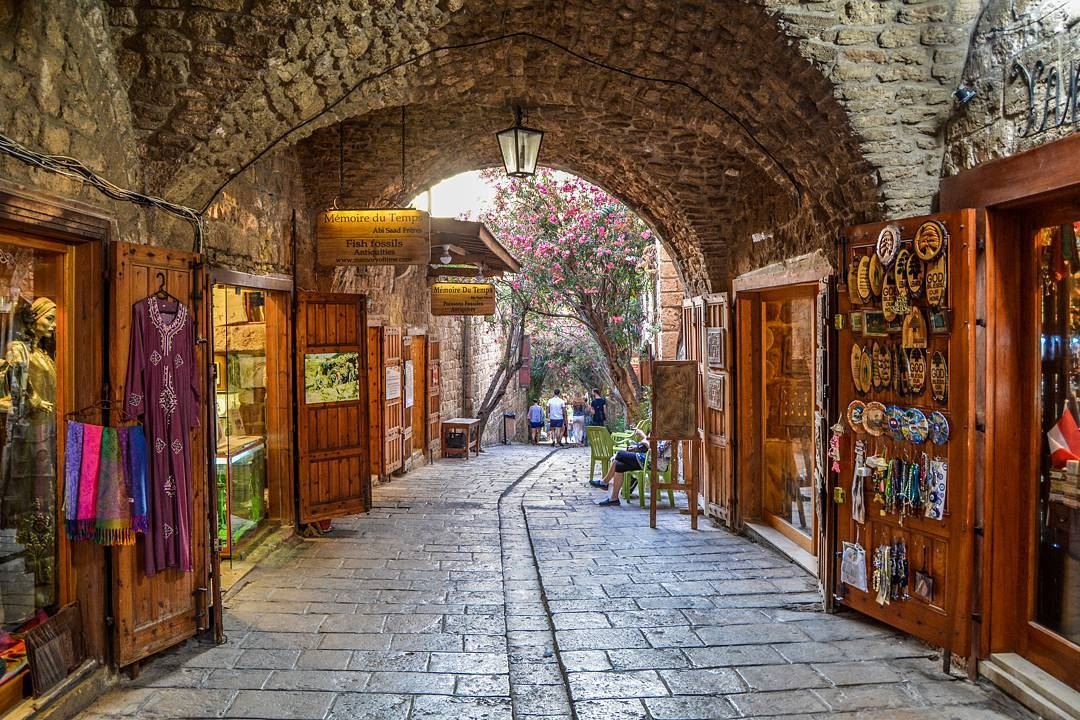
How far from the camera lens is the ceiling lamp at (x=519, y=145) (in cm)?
631

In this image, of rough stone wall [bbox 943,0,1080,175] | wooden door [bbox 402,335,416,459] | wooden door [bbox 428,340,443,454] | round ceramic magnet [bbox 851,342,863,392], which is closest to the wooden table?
wooden door [bbox 428,340,443,454]

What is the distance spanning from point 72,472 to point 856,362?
13.9ft

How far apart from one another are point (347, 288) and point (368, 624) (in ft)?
14.8

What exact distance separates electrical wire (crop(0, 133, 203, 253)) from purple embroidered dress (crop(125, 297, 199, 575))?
569 millimetres

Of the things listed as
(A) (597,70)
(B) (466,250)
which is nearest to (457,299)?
(B) (466,250)

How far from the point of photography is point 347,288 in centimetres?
855

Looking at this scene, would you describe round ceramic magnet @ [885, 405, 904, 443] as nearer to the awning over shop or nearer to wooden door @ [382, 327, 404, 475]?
the awning over shop

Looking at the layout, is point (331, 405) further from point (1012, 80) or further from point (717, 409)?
point (1012, 80)

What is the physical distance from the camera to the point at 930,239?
4.13 meters

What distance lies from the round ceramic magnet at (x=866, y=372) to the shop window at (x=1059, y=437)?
34.9 inches

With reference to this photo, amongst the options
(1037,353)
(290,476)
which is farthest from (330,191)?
(1037,353)

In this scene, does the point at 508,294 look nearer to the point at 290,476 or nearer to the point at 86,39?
the point at 290,476

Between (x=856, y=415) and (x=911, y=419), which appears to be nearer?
(x=911, y=419)

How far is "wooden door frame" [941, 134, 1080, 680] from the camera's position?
3.93 meters
